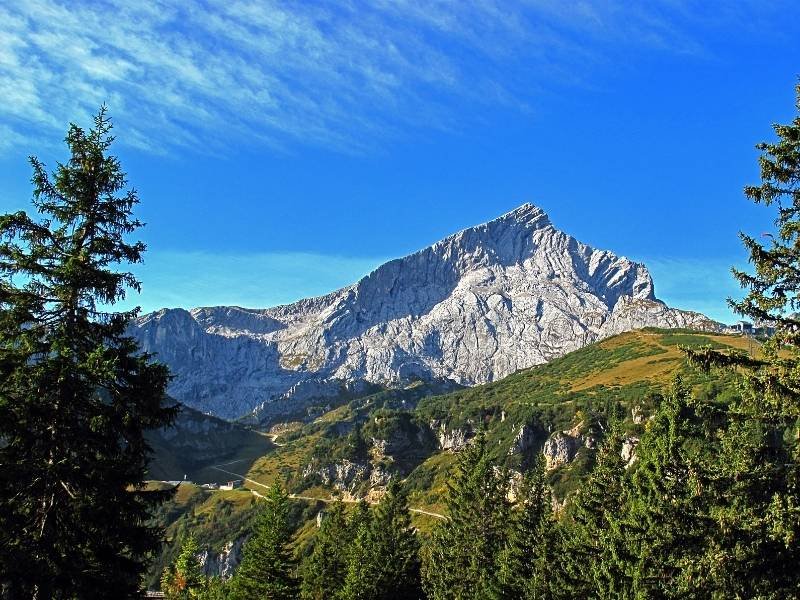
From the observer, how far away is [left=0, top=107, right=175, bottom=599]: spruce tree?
57.2ft

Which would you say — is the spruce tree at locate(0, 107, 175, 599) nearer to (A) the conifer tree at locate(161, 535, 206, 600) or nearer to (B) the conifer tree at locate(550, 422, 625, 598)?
(B) the conifer tree at locate(550, 422, 625, 598)

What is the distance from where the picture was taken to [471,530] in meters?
65.8

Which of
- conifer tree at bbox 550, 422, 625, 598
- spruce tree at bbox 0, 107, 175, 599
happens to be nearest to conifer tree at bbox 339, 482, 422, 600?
conifer tree at bbox 550, 422, 625, 598

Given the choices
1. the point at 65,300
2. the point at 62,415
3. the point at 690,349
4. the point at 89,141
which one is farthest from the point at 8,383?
the point at 690,349

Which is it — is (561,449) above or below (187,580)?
above

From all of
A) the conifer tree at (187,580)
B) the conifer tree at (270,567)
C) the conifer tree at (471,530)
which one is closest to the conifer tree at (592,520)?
the conifer tree at (471,530)

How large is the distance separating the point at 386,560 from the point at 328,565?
869 cm

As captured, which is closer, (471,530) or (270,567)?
(270,567)

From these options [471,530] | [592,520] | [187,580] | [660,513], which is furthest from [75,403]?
[187,580]

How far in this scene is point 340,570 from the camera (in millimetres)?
75438

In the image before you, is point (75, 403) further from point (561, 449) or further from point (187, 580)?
point (561, 449)

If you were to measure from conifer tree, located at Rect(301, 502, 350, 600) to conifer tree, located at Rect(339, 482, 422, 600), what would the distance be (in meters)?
3.77

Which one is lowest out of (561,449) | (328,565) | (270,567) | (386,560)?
(328,565)

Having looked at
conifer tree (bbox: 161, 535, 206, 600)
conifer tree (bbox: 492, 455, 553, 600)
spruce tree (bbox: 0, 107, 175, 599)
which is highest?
spruce tree (bbox: 0, 107, 175, 599)
